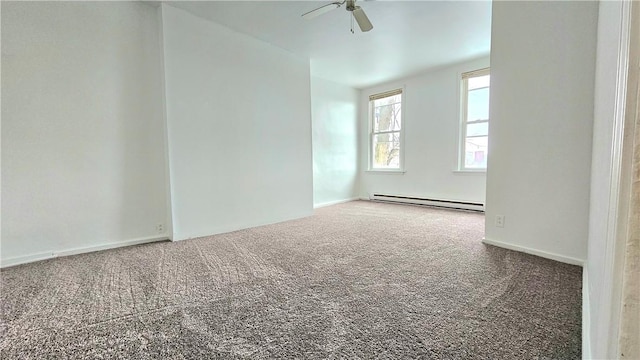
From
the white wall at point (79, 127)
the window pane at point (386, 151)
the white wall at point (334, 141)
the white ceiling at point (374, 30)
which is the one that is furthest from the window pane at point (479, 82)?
the white wall at point (79, 127)

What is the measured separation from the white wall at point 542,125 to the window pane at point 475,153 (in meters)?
2.18

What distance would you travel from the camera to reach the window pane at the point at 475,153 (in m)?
4.65

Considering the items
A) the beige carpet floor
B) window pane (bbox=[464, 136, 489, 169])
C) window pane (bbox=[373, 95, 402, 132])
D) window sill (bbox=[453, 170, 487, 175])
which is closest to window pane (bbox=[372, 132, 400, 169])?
window pane (bbox=[373, 95, 402, 132])

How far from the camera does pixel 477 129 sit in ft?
15.4

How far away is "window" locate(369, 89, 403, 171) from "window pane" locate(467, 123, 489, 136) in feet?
4.31

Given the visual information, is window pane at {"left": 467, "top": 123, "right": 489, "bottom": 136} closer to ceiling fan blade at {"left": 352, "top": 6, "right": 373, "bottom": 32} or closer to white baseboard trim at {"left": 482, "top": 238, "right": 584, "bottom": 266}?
white baseboard trim at {"left": 482, "top": 238, "right": 584, "bottom": 266}

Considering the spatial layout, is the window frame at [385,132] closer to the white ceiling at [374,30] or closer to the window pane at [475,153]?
the white ceiling at [374,30]

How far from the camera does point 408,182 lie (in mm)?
5668

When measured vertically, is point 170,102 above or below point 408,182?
above

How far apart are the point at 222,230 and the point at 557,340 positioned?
323 centimetres

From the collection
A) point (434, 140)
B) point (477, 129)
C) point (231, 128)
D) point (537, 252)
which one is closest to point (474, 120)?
point (477, 129)

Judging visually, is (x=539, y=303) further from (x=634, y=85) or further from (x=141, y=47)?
(x=141, y=47)

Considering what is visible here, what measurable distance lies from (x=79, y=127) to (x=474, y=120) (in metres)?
5.36

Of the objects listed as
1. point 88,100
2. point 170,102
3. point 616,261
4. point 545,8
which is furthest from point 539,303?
point 88,100
